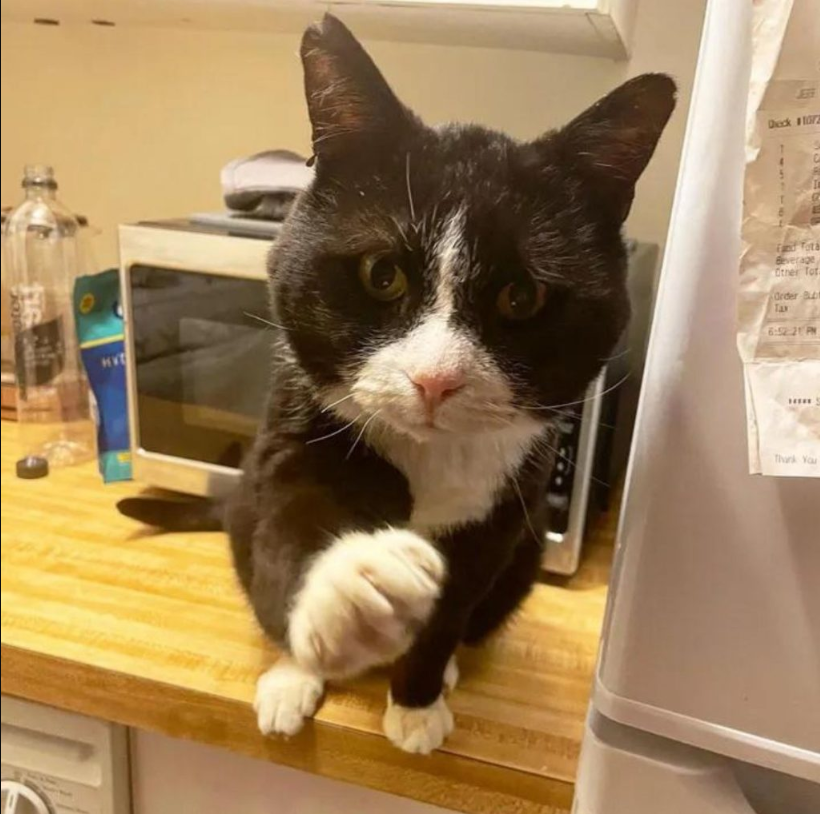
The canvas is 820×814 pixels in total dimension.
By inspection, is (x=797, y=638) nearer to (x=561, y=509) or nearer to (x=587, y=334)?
(x=587, y=334)

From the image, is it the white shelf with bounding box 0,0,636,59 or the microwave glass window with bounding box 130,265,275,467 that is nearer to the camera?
the white shelf with bounding box 0,0,636,59

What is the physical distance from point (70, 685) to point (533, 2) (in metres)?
0.69

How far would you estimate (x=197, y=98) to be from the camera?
1142mm

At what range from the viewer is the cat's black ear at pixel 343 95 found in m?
0.60

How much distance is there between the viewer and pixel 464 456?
70 centimetres

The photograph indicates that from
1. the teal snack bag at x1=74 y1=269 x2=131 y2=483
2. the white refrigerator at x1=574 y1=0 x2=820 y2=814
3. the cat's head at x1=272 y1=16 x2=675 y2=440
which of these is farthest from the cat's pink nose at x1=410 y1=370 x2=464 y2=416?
the teal snack bag at x1=74 y1=269 x2=131 y2=483

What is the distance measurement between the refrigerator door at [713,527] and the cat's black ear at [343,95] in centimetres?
22

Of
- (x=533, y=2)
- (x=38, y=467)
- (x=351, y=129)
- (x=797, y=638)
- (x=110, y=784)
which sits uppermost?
(x=533, y=2)

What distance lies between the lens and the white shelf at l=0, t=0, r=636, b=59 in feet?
2.45

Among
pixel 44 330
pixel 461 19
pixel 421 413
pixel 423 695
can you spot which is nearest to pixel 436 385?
pixel 421 413

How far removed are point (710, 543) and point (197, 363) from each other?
66 centimetres

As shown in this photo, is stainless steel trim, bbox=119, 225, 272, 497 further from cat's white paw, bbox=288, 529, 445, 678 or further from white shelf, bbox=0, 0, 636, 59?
cat's white paw, bbox=288, 529, 445, 678

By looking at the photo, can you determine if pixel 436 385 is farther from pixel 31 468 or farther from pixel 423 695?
pixel 31 468

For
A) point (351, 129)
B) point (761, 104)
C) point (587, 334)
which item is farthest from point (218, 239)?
point (761, 104)
